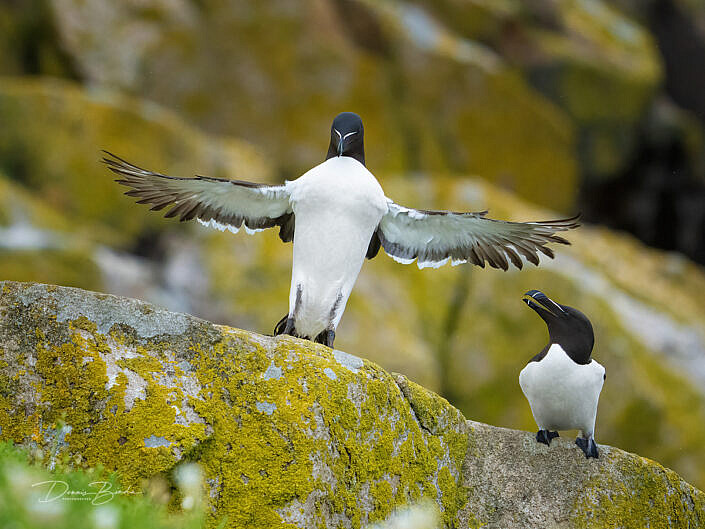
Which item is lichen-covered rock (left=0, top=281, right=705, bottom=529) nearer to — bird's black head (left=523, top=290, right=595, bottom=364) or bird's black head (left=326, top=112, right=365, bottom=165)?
bird's black head (left=523, top=290, right=595, bottom=364)

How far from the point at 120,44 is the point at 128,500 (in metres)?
14.1

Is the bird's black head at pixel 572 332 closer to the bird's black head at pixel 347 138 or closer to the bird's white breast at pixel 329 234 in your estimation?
the bird's white breast at pixel 329 234

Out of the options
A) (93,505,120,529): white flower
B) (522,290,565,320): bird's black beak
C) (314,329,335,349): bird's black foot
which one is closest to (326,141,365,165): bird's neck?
(314,329,335,349): bird's black foot


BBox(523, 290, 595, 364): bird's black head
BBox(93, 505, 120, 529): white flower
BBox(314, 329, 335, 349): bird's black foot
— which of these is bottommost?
BBox(314, 329, 335, 349): bird's black foot

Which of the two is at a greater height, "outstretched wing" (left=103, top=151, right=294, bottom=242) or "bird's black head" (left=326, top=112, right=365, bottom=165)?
"bird's black head" (left=326, top=112, right=365, bottom=165)

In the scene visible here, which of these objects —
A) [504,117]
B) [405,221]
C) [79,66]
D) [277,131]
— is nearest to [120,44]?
[79,66]

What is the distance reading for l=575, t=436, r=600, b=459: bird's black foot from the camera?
16.5 feet

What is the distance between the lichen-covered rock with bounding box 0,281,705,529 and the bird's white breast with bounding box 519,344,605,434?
0.49m

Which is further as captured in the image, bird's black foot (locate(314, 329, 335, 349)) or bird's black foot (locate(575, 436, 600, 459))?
bird's black foot (locate(314, 329, 335, 349))

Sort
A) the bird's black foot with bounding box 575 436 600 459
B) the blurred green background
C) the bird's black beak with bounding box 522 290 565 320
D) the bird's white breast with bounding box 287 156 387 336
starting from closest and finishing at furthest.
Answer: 1. the bird's black foot with bounding box 575 436 600 459
2. the bird's black beak with bounding box 522 290 565 320
3. the bird's white breast with bounding box 287 156 387 336
4. the blurred green background
